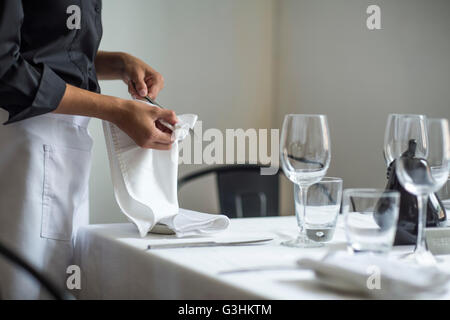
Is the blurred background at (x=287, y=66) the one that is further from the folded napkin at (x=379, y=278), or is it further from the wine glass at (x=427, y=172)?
the folded napkin at (x=379, y=278)

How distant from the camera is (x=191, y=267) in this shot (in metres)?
0.82

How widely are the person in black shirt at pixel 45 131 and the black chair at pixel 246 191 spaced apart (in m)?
0.74

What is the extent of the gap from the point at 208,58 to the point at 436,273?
2.52 metres

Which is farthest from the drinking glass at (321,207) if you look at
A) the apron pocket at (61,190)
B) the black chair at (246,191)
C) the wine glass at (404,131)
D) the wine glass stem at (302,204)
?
the black chair at (246,191)

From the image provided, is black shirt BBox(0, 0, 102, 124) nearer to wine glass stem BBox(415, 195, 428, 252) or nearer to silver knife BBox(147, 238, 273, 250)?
silver knife BBox(147, 238, 273, 250)

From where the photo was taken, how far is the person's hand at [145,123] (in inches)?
43.8

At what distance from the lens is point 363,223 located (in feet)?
2.53

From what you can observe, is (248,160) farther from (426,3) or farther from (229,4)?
(426,3)

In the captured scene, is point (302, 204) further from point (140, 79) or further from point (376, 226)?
point (140, 79)

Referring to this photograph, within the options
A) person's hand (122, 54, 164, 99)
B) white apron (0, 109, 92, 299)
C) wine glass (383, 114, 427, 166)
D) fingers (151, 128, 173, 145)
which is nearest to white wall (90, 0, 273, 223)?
person's hand (122, 54, 164, 99)

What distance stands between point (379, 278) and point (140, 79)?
3.06ft

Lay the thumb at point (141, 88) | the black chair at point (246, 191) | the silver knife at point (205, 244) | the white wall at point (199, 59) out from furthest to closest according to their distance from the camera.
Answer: the white wall at point (199, 59)
the black chair at point (246, 191)
the thumb at point (141, 88)
the silver knife at point (205, 244)

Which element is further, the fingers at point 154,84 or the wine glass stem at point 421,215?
the fingers at point 154,84
